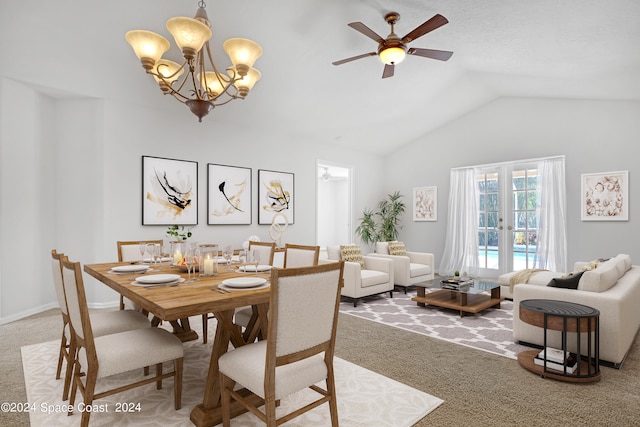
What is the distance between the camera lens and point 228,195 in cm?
551

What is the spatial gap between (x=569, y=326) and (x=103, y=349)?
311 cm

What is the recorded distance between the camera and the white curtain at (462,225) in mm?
6914

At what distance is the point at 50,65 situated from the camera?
3.79 metres

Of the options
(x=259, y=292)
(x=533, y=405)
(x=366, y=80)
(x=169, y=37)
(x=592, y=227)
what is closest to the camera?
(x=259, y=292)

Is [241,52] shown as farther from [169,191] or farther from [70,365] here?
[169,191]

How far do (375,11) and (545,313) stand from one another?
3.34m

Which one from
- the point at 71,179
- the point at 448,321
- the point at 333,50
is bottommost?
the point at 448,321

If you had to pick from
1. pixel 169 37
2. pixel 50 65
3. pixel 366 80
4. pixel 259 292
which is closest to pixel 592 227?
pixel 366 80

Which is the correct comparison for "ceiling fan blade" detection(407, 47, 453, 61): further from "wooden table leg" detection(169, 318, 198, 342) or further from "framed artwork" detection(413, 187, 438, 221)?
"framed artwork" detection(413, 187, 438, 221)

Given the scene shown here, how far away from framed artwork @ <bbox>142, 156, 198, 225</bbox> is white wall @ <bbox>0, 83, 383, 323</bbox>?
0.30 ft

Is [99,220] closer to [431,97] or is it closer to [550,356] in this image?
[550,356]

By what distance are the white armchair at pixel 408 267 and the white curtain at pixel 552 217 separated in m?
1.96

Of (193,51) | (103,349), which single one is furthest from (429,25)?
(103,349)

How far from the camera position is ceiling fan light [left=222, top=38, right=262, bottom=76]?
2619 millimetres
